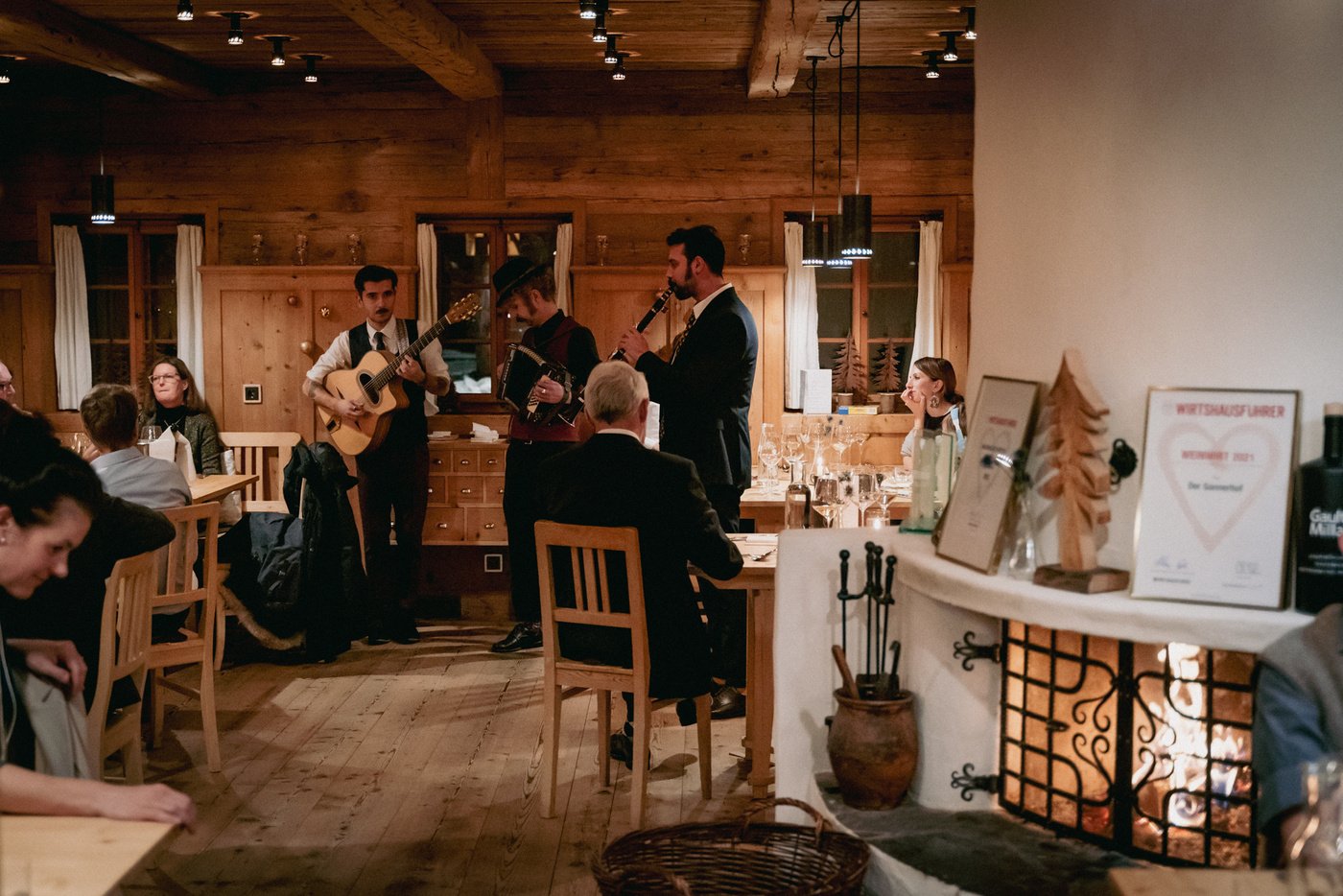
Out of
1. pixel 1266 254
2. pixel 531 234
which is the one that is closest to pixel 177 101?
pixel 531 234

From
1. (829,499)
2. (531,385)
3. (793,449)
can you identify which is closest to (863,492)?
(829,499)

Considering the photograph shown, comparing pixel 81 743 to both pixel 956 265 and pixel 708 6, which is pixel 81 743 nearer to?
pixel 708 6

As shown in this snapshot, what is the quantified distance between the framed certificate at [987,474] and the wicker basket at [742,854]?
2.42 feet

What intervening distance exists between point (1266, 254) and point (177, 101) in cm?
716

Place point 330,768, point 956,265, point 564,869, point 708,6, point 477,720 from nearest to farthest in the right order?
point 564,869 < point 330,768 < point 477,720 < point 708,6 < point 956,265

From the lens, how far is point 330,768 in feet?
15.6

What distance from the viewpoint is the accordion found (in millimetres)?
6012

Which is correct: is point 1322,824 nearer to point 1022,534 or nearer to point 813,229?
point 1022,534

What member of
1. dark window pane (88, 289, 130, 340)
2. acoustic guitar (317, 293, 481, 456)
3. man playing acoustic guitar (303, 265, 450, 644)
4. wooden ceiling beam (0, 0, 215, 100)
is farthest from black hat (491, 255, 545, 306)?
dark window pane (88, 289, 130, 340)

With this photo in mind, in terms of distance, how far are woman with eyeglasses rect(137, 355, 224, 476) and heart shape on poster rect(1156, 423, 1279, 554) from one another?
5.41 m

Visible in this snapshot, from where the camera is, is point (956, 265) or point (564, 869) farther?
point (956, 265)

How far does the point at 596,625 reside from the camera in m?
4.09

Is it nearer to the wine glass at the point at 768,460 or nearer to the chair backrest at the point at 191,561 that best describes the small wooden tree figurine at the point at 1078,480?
the chair backrest at the point at 191,561

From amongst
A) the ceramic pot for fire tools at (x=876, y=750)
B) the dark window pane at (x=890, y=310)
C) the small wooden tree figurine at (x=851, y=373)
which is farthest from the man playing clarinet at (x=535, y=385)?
the ceramic pot for fire tools at (x=876, y=750)
